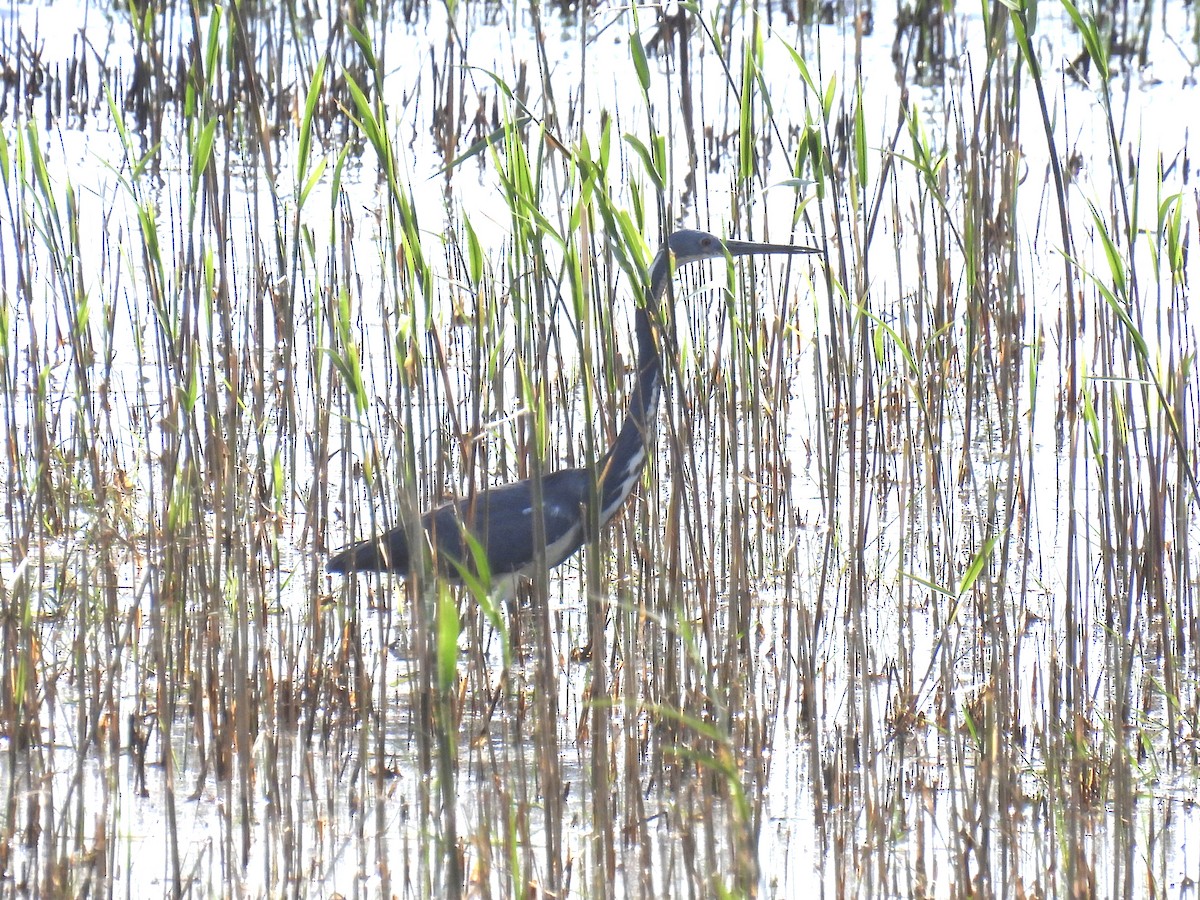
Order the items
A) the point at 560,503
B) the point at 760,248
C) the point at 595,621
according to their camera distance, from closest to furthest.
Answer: the point at 595,621 → the point at 760,248 → the point at 560,503

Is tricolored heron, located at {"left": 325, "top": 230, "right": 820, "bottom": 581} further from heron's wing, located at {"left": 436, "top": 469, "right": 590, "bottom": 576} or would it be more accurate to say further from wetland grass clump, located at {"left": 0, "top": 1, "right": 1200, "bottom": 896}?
wetland grass clump, located at {"left": 0, "top": 1, "right": 1200, "bottom": 896}

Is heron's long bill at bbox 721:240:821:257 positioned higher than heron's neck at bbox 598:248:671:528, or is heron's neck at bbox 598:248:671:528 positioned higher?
heron's long bill at bbox 721:240:821:257

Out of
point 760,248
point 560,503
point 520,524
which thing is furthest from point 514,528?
point 760,248

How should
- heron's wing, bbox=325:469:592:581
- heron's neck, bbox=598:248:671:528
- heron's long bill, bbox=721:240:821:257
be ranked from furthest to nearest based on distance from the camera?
1. heron's wing, bbox=325:469:592:581
2. heron's neck, bbox=598:248:671:528
3. heron's long bill, bbox=721:240:821:257

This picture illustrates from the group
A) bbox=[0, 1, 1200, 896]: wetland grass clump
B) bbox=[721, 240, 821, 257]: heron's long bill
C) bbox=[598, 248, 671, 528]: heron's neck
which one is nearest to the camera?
bbox=[0, 1, 1200, 896]: wetland grass clump

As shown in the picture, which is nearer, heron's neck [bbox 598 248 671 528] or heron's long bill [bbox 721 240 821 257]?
heron's long bill [bbox 721 240 821 257]

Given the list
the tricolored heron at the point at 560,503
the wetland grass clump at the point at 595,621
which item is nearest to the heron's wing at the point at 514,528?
the tricolored heron at the point at 560,503

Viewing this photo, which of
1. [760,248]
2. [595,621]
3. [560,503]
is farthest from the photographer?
[560,503]

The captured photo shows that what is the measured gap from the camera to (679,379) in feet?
8.02

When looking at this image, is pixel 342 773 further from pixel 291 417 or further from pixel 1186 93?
pixel 1186 93

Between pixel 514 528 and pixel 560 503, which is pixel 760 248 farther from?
pixel 514 528

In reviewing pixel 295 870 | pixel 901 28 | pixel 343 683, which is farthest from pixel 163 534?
pixel 901 28

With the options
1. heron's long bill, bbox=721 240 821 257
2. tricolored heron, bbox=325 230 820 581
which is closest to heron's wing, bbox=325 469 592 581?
tricolored heron, bbox=325 230 820 581

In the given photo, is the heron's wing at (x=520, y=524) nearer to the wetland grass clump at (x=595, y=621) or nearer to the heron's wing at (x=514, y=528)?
the heron's wing at (x=514, y=528)
